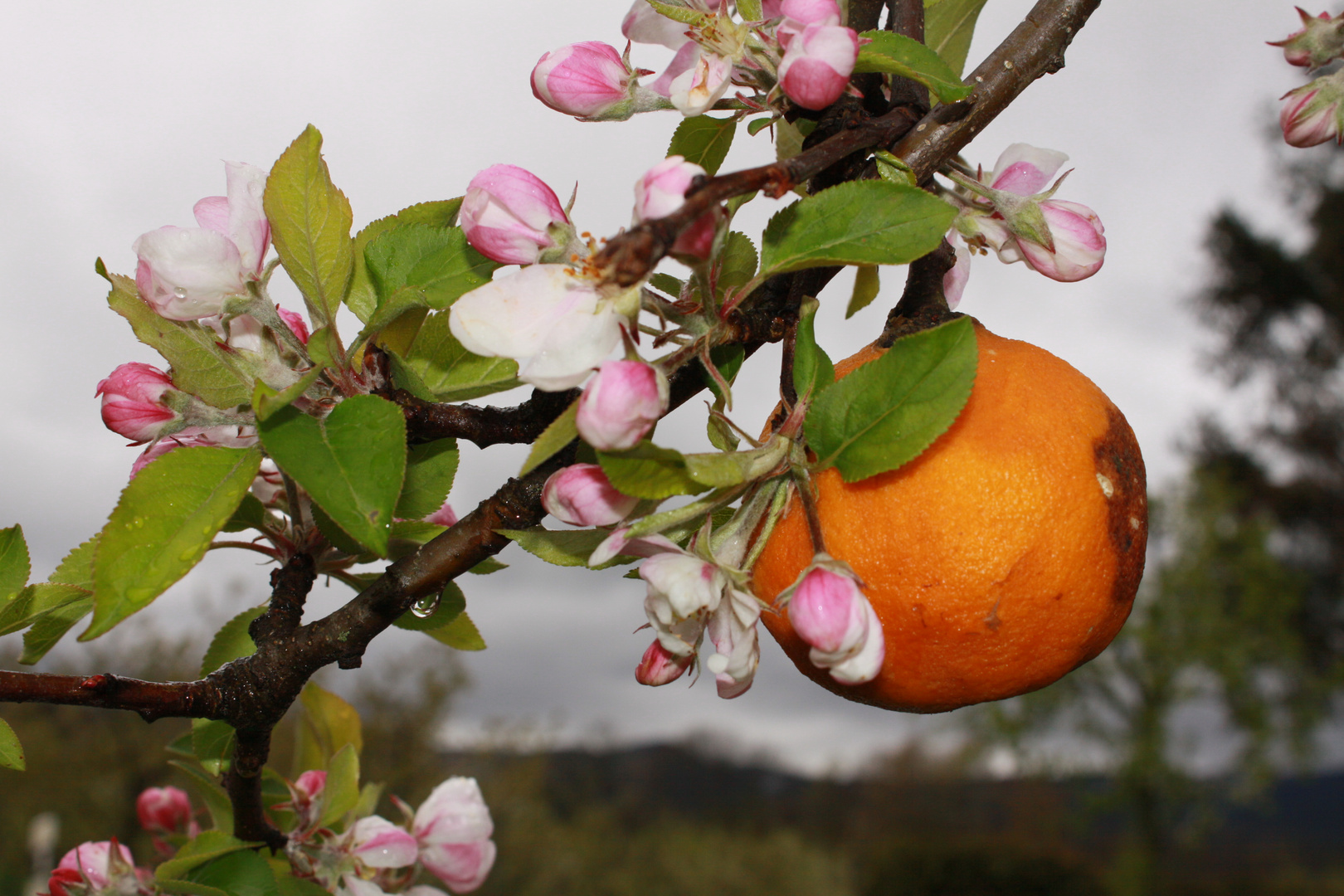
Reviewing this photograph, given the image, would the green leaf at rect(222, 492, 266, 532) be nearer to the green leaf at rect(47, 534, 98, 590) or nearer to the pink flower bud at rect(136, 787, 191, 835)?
the green leaf at rect(47, 534, 98, 590)

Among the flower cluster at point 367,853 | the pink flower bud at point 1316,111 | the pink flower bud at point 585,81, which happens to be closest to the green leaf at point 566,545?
the pink flower bud at point 585,81

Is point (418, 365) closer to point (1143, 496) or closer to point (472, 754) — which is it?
point (1143, 496)

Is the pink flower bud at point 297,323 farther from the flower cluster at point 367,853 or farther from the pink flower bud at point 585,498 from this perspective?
the flower cluster at point 367,853

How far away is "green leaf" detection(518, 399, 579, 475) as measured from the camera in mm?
627

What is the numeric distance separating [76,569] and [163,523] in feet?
1.21

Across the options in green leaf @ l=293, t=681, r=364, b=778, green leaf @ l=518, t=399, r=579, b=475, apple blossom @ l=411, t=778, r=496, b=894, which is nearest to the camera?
green leaf @ l=518, t=399, r=579, b=475

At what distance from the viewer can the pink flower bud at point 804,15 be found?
2.45 ft

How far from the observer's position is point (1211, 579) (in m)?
16.5

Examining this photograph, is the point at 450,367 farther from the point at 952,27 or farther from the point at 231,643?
the point at 952,27

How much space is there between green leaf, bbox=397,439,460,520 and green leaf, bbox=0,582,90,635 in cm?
34

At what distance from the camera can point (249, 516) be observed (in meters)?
1.04

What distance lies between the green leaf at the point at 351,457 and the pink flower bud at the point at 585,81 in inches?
13.2

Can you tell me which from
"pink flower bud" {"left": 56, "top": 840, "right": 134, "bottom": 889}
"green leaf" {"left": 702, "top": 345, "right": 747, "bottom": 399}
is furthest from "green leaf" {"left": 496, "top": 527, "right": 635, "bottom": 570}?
"pink flower bud" {"left": 56, "top": 840, "right": 134, "bottom": 889}

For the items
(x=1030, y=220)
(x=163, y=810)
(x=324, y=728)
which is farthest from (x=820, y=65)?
(x=163, y=810)
